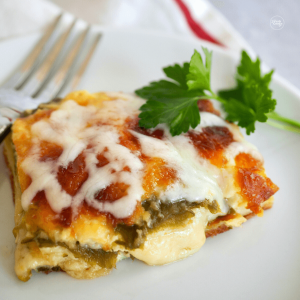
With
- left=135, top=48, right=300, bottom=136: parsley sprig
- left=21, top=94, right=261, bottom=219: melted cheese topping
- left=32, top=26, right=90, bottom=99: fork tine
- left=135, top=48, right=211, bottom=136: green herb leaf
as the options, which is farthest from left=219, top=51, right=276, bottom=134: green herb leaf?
left=32, top=26, right=90, bottom=99: fork tine

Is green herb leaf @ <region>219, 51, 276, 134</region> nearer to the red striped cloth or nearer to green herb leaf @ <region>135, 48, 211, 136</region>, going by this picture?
green herb leaf @ <region>135, 48, 211, 136</region>

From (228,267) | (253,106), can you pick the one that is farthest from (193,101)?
(228,267)

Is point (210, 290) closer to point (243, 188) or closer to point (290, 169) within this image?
point (243, 188)

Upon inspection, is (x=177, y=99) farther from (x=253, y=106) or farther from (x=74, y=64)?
(x=74, y=64)

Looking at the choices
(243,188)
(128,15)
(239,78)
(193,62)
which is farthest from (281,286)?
(128,15)

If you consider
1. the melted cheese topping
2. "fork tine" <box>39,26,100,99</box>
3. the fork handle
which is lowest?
the fork handle

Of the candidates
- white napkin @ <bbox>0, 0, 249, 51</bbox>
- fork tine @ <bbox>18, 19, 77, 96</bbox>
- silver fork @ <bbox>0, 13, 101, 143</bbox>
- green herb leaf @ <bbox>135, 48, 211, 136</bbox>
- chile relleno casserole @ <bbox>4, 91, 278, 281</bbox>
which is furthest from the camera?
white napkin @ <bbox>0, 0, 249, 51</bbox>
